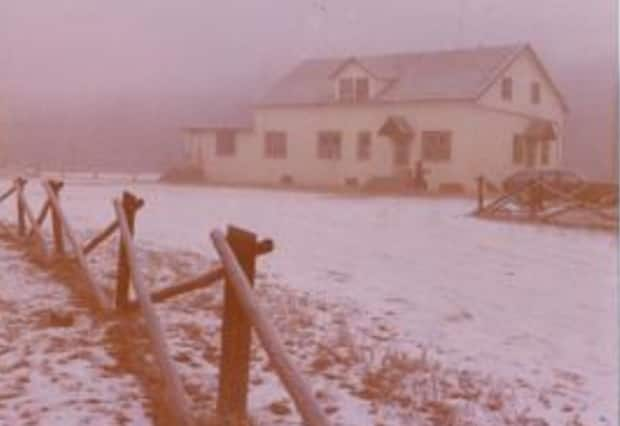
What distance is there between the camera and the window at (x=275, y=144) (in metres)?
41.5

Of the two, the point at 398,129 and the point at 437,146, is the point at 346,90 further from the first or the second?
the point at 437,146

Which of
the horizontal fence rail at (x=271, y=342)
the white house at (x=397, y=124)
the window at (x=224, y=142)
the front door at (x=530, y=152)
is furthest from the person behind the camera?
the window at (x=224, y=142)

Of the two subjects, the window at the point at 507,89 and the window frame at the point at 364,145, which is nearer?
the window at the point at 507,89

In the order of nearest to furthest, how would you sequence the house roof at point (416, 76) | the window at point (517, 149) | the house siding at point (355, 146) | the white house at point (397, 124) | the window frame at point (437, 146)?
the house siding at point (355, 146) → the white house at point (397, 124) → the window frame at point (437, 146) → the house roof at point (416, 76) → the window at point (517, 149)

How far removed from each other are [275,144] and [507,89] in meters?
11.1

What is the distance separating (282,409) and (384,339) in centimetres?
252

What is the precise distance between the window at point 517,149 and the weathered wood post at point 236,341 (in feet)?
111

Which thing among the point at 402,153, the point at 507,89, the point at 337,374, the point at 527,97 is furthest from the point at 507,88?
the point at 337,374

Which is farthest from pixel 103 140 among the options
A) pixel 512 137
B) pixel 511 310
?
pixel 511 310

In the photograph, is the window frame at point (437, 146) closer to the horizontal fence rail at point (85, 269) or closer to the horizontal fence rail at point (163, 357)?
the horizontal fence rail at point (85, 269)

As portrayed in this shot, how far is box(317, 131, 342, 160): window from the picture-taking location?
131 ft

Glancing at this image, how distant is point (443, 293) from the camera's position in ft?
36.4

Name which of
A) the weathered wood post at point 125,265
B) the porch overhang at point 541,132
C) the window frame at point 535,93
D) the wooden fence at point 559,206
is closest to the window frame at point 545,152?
the porch overhang at point 541,132

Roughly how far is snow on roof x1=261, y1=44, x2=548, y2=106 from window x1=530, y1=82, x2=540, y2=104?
7.37ft
